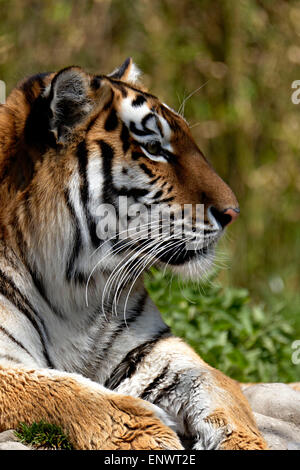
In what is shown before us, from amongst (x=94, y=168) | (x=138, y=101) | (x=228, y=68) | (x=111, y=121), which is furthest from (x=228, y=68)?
(x=94, y=168)

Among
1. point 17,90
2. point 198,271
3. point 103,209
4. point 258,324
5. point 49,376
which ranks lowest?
point 258,324

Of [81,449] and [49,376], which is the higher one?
[49,376]

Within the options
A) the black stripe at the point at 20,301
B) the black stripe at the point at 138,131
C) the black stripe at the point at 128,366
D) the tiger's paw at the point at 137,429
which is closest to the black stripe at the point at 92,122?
the black stripe at the point at 138,131

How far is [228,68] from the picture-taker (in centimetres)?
616

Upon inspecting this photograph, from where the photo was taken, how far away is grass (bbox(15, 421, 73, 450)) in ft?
Result: 7.23

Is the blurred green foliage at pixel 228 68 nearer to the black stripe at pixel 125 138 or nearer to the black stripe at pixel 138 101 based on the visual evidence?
the black stripe at pixel 138 101

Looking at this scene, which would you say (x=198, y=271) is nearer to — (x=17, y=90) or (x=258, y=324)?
(x=17, y=90)

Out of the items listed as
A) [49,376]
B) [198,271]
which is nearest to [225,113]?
[198,271]

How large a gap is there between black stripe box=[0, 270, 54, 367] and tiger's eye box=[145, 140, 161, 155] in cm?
66

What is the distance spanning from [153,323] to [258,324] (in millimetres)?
1761

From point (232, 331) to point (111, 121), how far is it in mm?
2014

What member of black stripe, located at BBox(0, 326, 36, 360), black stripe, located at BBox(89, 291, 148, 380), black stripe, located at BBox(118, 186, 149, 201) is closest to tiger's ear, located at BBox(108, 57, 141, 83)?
black stripe, located at BBox(118, 186, 149, 201)
